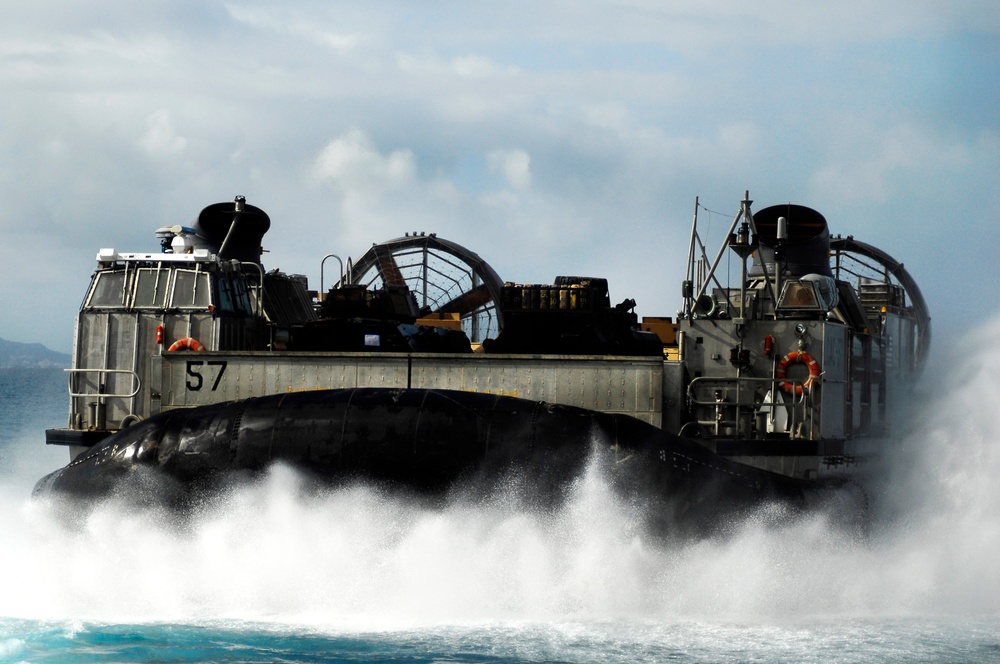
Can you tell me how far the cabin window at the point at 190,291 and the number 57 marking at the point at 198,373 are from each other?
1.47m

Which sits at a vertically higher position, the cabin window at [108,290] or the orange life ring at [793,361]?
the cabin window at [108,290]

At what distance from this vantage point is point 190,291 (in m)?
14.7

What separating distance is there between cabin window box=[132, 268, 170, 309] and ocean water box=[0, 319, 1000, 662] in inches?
125

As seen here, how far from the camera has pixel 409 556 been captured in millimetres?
11023

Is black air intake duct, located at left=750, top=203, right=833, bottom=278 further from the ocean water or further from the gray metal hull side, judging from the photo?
the ocean water

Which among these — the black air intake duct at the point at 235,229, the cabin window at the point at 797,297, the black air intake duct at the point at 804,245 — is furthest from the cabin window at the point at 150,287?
the black air intake duct at the point at 804,245

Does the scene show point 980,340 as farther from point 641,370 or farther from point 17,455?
point 17,455

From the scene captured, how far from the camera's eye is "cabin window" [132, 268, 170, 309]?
48.1 feet

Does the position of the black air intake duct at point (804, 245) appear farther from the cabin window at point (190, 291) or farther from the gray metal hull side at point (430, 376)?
the cabin window at point (190, 291)

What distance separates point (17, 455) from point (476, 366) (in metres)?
A: 23.0

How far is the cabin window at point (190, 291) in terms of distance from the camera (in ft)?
47.8

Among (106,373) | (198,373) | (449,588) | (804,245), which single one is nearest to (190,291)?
(106,373)

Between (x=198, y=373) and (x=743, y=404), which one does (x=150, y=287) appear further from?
(x=743, y=404)

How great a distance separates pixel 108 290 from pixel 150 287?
1.66 ft
